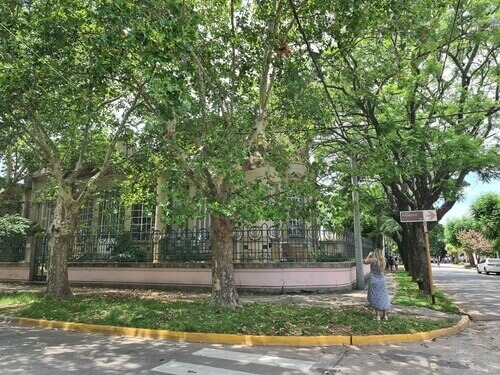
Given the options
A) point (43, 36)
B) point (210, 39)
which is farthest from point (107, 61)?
point (210, 39)

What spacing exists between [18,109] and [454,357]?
12.1 m

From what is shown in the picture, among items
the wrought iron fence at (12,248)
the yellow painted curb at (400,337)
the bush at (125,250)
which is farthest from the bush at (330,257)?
the wrought iron fence at (12,248)

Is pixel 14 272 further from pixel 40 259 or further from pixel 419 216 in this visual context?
pixel 419 216

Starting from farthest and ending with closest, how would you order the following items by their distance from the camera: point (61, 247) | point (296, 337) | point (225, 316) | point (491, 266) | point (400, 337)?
point (491, 266), point (61, 247), point (225, 316), point (400, 337), point (296, 337)

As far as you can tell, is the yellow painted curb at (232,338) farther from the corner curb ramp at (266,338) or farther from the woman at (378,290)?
the woman at (378,290)

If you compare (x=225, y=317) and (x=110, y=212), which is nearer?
(x=225, y=317)

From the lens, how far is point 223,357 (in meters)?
6.32

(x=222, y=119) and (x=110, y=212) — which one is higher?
(x=222, y=119)

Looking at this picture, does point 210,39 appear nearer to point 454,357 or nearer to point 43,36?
point 43,36

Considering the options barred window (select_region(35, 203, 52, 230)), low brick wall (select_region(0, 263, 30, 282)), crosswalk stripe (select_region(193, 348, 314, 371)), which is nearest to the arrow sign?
crosswalk stripe (select_region(193, 348, 314, 371))


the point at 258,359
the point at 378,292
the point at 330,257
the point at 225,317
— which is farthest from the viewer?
the point at 330,257

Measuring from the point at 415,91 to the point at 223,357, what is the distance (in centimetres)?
1095

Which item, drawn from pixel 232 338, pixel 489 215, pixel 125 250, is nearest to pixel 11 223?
pixel 125 250

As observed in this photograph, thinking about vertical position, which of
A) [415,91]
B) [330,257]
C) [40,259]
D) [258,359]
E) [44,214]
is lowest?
[258,359]
